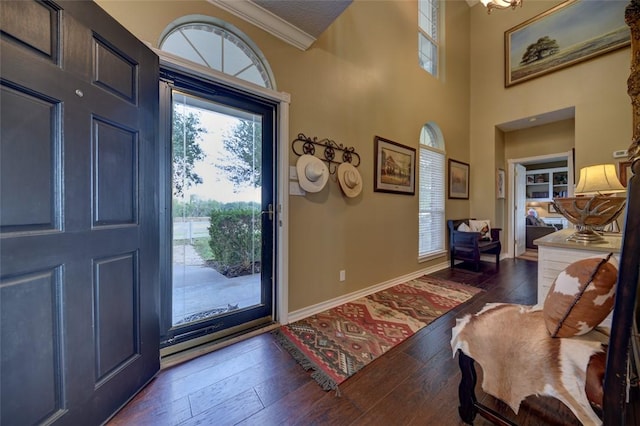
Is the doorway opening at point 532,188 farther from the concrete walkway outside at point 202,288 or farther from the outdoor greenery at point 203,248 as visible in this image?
the outdoor greenery at point 203,248

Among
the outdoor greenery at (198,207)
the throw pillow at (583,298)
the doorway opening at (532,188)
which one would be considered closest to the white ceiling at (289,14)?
the outdoor greenery at (198,207)

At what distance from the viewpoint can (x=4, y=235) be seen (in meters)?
0.89

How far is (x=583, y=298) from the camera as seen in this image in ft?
3.14

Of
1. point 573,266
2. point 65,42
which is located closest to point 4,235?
point 65,42

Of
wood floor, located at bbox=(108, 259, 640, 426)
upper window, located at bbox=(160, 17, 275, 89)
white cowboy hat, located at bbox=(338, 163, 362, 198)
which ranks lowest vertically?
wood floor, located at bbox=(108, 259, 640, 426)

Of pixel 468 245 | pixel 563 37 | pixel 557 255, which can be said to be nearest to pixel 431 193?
pixel 468 245

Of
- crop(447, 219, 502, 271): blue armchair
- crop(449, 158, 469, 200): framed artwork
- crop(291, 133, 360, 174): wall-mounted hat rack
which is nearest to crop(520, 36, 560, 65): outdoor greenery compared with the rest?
crop(449, 158, 469, 200): framed artwork

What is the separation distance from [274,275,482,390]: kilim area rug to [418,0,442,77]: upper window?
367 cm

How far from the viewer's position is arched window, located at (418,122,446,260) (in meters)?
3.92

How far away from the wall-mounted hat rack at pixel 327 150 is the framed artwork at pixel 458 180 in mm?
2616

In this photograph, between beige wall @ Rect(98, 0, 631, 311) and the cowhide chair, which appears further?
beige wall @ Rect(98, 0, 631, 311)

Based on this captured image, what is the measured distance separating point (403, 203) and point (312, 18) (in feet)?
8.01

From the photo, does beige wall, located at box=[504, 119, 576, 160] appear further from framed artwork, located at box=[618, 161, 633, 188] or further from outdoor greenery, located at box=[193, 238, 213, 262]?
outdoor greenery, located at box=[193, 238, 213, 262]

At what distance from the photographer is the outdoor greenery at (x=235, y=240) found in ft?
6.61
